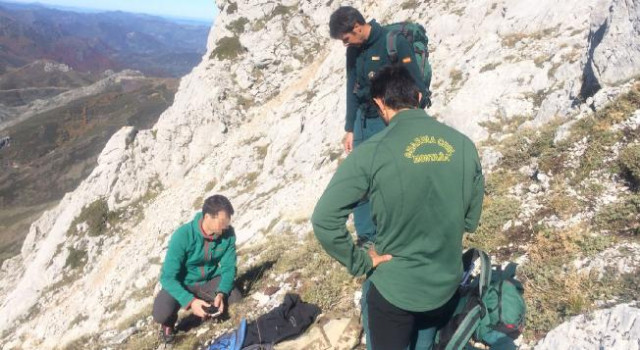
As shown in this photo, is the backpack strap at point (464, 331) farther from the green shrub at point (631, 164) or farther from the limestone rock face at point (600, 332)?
the green shrub at point (631, 164)

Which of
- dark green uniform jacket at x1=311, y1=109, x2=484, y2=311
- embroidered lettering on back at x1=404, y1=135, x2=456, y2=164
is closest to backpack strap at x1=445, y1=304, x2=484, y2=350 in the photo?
dark green uniform jacket at x1=311, y1=109, x2=484, y2=311

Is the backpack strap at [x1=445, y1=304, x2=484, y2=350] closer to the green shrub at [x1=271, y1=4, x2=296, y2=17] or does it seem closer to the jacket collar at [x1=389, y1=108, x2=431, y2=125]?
the jacket collar at [x1=389, y1=108, x2=431, y2=125]

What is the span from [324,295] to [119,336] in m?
5.82

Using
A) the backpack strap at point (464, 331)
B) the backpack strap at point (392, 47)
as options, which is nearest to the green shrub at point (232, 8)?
the backpack strap at point (392, 47)

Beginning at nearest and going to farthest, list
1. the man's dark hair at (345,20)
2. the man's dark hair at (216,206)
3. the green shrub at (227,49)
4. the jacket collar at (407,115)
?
the jacket collar at (407,115) → the man's dark hair at (345,20) → the man's dark hair at (216,206) → the green shrub at (227,49)

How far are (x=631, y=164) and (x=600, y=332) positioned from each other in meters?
4.32

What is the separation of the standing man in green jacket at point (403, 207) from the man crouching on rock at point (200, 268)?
4.00 meters

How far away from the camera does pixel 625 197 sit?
7.00m

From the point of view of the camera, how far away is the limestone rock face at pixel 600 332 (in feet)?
13.8

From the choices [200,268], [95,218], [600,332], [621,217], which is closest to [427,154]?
[600,332]

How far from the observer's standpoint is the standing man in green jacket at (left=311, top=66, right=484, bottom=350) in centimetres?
315

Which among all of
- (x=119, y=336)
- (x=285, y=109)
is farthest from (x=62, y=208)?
(x=119, y=336)

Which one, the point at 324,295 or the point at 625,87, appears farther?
the point at 625,87

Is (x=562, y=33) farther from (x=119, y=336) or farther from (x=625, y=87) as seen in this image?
(x=119, y=336)
